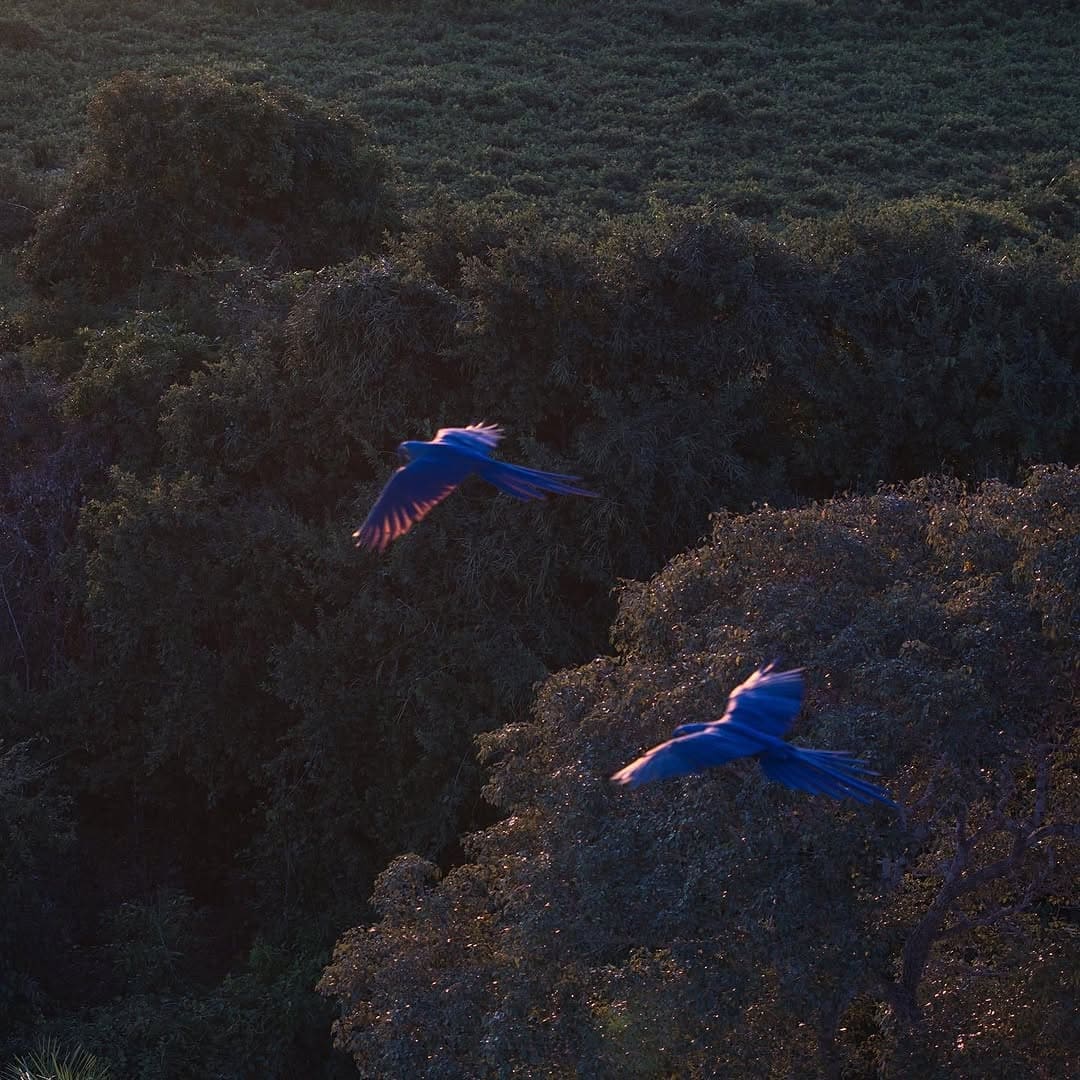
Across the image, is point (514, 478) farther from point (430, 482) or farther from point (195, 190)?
point (195, 190)

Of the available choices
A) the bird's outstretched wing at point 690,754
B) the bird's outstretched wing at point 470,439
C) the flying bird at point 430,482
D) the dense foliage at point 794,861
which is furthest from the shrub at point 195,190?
the bird's outstretched wing at point 690,754

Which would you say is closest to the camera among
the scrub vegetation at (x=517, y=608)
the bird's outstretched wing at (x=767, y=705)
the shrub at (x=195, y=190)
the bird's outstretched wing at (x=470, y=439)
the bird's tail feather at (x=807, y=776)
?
the bird's tail feather at (x=807, y=776)

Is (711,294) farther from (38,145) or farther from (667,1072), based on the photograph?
(38,145)

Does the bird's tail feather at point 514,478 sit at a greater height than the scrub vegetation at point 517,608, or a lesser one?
greater

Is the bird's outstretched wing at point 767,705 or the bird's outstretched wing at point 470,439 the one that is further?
the bird's outstretched wing at point 470,439

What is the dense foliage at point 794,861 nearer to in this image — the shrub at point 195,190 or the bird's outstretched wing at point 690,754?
the bird's outstretched wing at point 690,754

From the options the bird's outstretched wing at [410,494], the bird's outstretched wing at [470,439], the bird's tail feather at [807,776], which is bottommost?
the bird's tail feather at [807,776]

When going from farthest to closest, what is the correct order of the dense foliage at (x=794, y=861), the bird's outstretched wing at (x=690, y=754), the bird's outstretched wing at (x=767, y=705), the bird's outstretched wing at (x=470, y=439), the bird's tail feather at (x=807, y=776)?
the dense foliage at (x=794, y=861), the bird's outstretched wing at (x=470, y=439), the bird's outstretched wing at (x=767, y=705), the bird's tail feather at (x=807, y=776), the bird's outstretched wing at (x=690, y=754)
